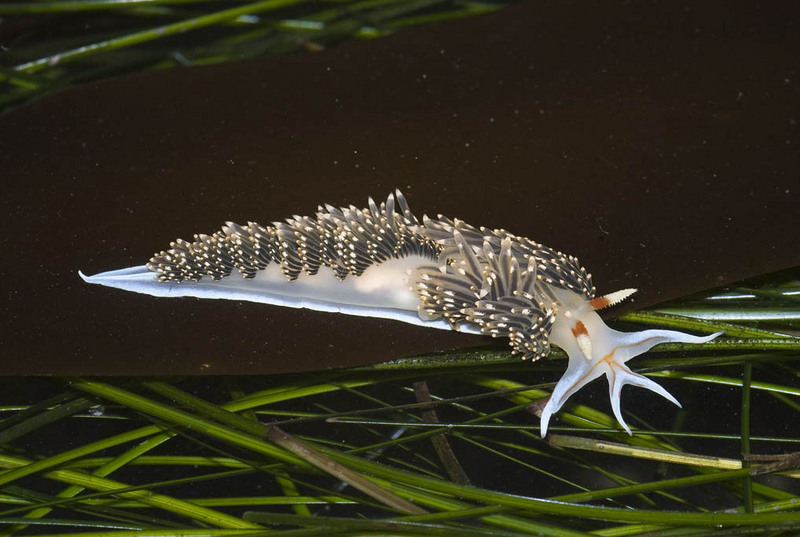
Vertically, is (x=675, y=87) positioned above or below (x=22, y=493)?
above

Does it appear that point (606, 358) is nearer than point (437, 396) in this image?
Yes

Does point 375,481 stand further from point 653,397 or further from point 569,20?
point 569,20

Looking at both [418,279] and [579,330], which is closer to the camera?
[579,330]

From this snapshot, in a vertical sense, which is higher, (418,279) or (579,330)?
(418,279)

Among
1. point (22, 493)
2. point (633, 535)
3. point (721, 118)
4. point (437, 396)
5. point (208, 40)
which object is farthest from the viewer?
point (208, 40)

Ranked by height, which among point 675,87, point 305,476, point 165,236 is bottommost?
point 305,476

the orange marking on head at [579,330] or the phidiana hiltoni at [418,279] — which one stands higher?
the phidiana hiltoni at [418,279]

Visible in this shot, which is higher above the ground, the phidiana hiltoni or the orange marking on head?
the phidiana hiltoni

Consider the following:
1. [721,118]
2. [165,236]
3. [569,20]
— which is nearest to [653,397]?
[721,118]
